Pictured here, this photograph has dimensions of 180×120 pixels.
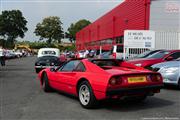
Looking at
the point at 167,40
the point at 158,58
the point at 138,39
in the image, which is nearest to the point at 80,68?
the point at 158,58

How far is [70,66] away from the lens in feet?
30.5

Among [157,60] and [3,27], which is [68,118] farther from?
[3,27]

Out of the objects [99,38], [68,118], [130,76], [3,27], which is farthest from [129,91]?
[3,27]

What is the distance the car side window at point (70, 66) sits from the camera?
9.03 metres

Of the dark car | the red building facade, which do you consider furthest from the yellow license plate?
the red building facade

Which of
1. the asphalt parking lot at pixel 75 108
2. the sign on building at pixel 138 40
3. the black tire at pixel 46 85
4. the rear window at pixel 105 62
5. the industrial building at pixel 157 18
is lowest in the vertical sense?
the asphalt parking lot at pixel 75 108

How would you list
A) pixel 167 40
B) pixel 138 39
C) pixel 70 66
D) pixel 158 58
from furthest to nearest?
pixel 167 40
pixel 138 39
pixel 158 58
pixel 70 66

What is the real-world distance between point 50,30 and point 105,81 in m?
116

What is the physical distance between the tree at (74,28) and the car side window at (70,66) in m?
120

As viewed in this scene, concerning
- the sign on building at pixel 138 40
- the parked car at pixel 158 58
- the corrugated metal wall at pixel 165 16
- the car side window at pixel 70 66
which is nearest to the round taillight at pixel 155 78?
the car side window at pixel 70 66

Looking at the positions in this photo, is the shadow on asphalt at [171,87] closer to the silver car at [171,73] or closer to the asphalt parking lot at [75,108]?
the silver car at [171,73]

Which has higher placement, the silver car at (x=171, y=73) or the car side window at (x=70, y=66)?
the car side window at (x=70, y=66)

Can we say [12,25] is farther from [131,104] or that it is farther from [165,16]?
[131,104]

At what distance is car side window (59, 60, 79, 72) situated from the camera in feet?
29.6
